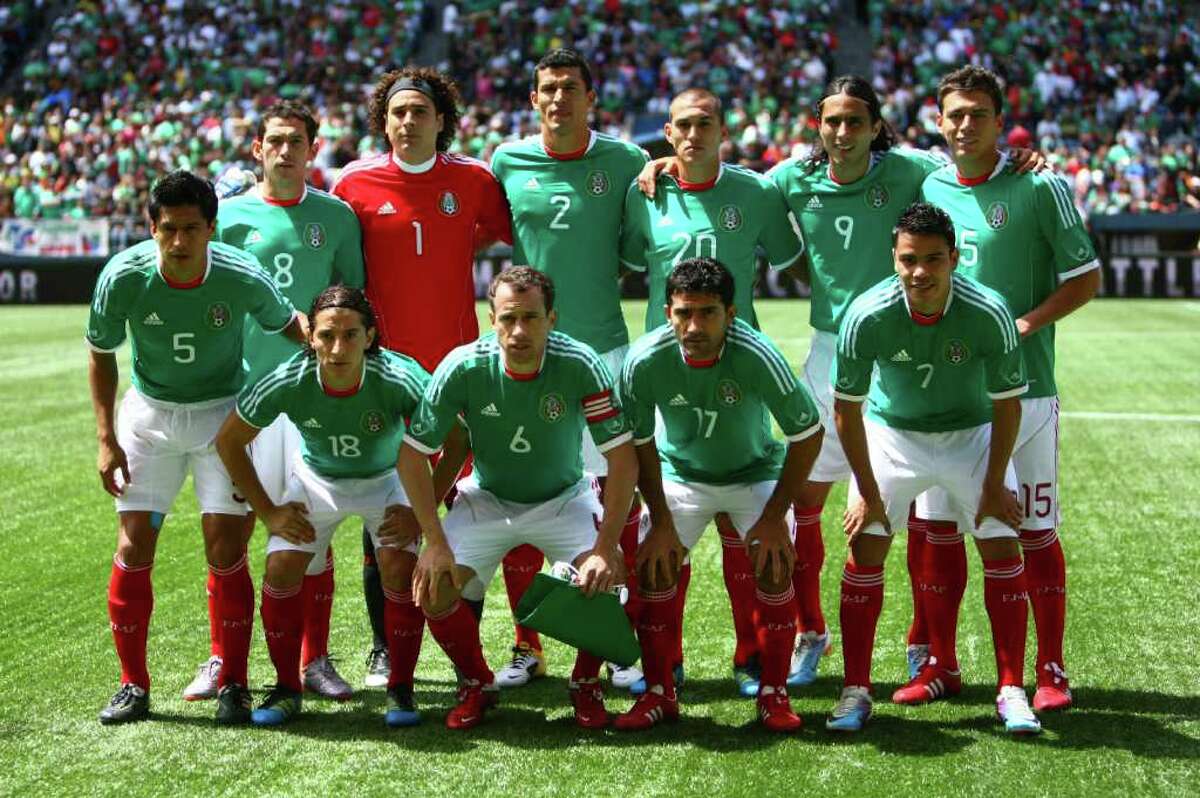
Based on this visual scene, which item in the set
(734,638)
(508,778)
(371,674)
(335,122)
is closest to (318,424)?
(371,674)

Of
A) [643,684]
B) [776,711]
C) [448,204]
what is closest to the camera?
[776,711]

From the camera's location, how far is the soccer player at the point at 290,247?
5867 mm

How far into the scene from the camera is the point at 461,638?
5.32 meters

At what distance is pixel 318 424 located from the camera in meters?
5.44

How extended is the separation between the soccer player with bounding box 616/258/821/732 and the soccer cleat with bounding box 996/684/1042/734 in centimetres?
69

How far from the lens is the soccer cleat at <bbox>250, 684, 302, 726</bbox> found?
5.29 meters

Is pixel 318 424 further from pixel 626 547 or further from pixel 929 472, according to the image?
pixel 929 472

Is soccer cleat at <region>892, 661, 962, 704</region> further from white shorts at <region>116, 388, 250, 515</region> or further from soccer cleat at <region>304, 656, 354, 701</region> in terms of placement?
white shorts at <region>116, 388, 250, 515</region>

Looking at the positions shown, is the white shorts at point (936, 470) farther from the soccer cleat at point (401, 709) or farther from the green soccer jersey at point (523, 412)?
the soccer cleat at point (401, 709)

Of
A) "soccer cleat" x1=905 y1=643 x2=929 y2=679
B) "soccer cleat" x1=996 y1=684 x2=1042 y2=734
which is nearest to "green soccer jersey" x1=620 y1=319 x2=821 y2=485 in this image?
"soccer cleat" x1=905 y1=643 x2=929 y2=679

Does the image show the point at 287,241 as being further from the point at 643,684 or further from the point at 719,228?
the point at 643,684

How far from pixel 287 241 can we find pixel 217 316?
70 centimetres

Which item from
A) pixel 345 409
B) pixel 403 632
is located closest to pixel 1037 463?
pixel 403 632

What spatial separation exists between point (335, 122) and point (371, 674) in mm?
24568
